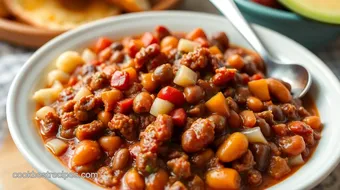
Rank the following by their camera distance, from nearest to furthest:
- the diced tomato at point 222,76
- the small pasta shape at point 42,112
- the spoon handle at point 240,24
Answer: the diced tomato at point 222,76 < the small pasta shape at point 42,112 < the spoon handle at point 240,24

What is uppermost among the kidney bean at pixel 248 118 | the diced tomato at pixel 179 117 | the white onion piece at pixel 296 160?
the diced tomato at pixel 179 117

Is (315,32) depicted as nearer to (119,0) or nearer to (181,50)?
(181,50)

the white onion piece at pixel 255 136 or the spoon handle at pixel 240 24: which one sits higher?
the spoon handle at pixel 240 24

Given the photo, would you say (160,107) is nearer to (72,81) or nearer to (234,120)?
(234,120)

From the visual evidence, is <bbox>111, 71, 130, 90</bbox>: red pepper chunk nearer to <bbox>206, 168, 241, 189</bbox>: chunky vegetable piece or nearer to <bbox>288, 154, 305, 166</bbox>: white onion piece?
<bbox>206, 168, 241, 189</bbox>: chunky vegetable piece

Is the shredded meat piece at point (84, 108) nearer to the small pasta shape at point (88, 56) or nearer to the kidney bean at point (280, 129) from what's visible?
the small pasta shape at point (88, 56)

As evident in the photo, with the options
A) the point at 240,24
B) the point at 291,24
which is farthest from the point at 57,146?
the point at 291,24

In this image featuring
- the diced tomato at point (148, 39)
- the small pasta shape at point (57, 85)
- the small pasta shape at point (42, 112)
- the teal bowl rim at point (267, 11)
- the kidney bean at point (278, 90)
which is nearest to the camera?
the small pasta shape at point (42, 112)

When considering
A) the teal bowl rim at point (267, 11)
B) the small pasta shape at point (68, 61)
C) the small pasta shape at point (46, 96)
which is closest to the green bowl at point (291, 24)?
the teal bowl rim at point (267, 11)

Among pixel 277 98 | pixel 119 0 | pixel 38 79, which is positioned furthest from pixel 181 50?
pixel 119 0

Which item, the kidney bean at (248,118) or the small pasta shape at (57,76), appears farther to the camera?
the small pasta shape at (57,76)
